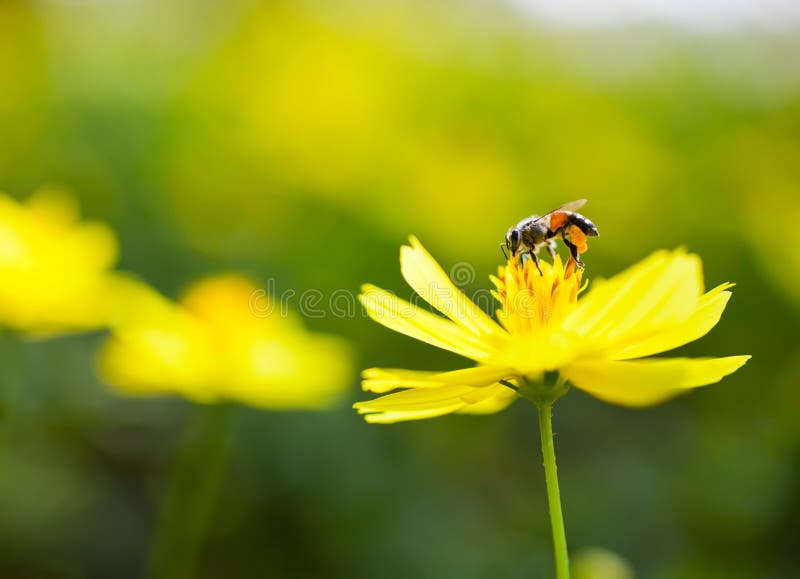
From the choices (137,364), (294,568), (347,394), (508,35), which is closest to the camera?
(137,364)

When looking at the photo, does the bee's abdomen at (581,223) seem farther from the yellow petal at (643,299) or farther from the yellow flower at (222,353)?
the yellow flower at (222,353)

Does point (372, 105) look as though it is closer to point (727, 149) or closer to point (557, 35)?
point (727, 149)

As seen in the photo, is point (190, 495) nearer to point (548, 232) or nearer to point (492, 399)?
point (548, 232)

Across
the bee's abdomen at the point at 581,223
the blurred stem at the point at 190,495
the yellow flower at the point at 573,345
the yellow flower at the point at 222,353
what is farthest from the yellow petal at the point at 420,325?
the yellow flower at the point at 222,353

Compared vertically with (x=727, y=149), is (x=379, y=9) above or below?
above

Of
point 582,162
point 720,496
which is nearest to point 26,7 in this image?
point 582,162
